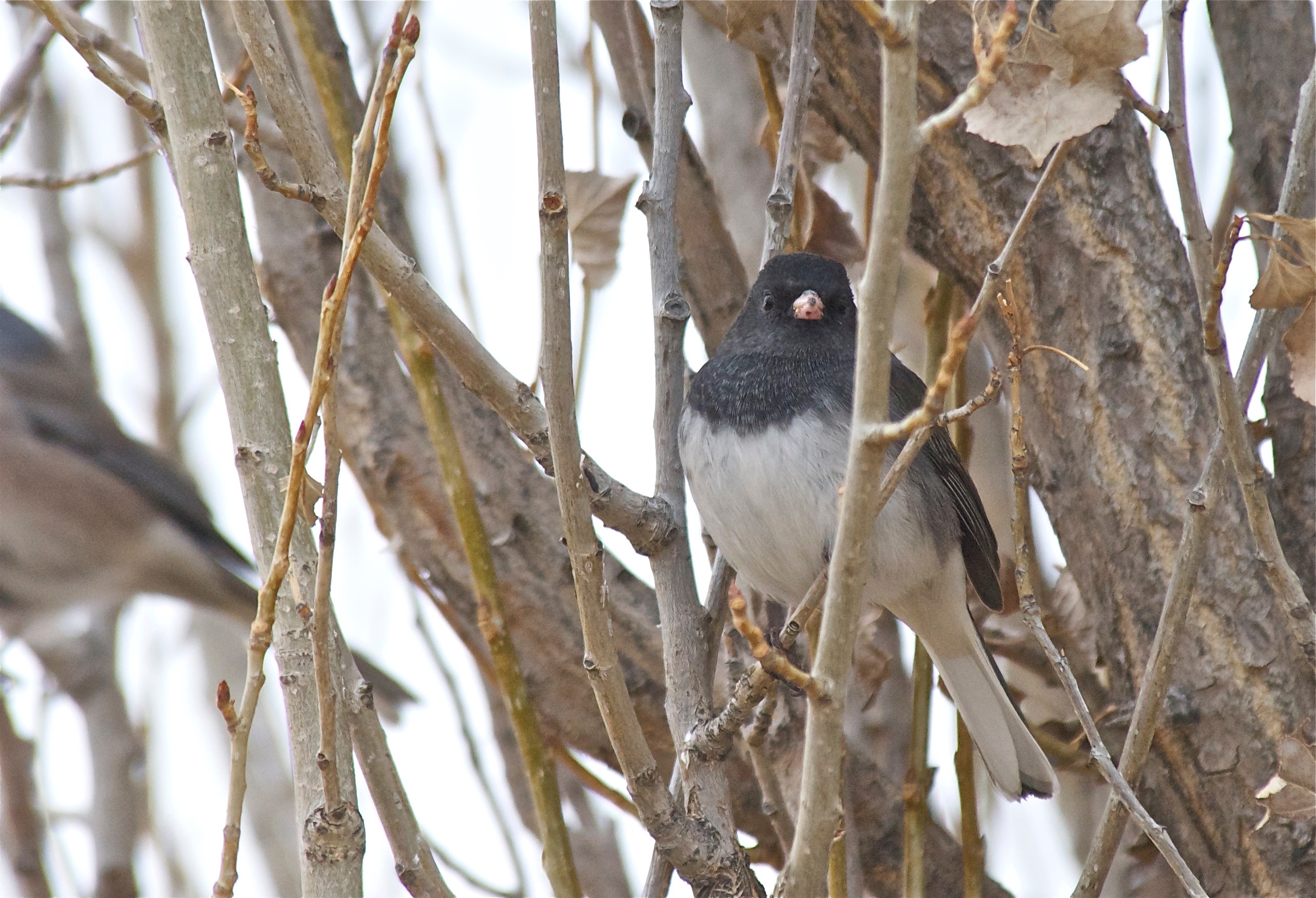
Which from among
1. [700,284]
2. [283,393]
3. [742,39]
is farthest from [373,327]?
[283,393]

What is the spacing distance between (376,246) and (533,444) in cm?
30

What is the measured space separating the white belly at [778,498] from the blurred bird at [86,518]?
72.8 inches

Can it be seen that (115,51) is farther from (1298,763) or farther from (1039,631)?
(1298,763)

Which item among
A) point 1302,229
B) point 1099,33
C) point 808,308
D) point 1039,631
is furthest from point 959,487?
point 1099,33

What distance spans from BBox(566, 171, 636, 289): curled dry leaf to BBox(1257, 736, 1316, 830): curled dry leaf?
3.84 feet

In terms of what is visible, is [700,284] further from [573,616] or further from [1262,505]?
[1262,505]

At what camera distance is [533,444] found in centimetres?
136

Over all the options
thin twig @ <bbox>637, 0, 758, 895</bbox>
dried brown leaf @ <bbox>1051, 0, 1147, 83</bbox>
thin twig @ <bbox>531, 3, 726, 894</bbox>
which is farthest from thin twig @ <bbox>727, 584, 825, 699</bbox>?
dried brown leaf @ <bbox>1051, 0, 1147, 83</bbox>

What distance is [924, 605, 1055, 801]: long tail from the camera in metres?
1.92

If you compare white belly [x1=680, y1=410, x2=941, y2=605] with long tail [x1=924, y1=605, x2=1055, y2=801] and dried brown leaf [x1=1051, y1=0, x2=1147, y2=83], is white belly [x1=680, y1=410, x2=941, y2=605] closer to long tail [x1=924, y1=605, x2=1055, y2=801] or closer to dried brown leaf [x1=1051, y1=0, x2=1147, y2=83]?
long tail [x1=924, y1=605, x2=1055, y2=801]

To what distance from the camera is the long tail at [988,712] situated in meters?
1.92

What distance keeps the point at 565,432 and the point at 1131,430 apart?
101cm

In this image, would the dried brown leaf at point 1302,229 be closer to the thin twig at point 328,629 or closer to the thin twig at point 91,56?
the thin twig at point 328,629

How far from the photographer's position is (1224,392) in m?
1.29
